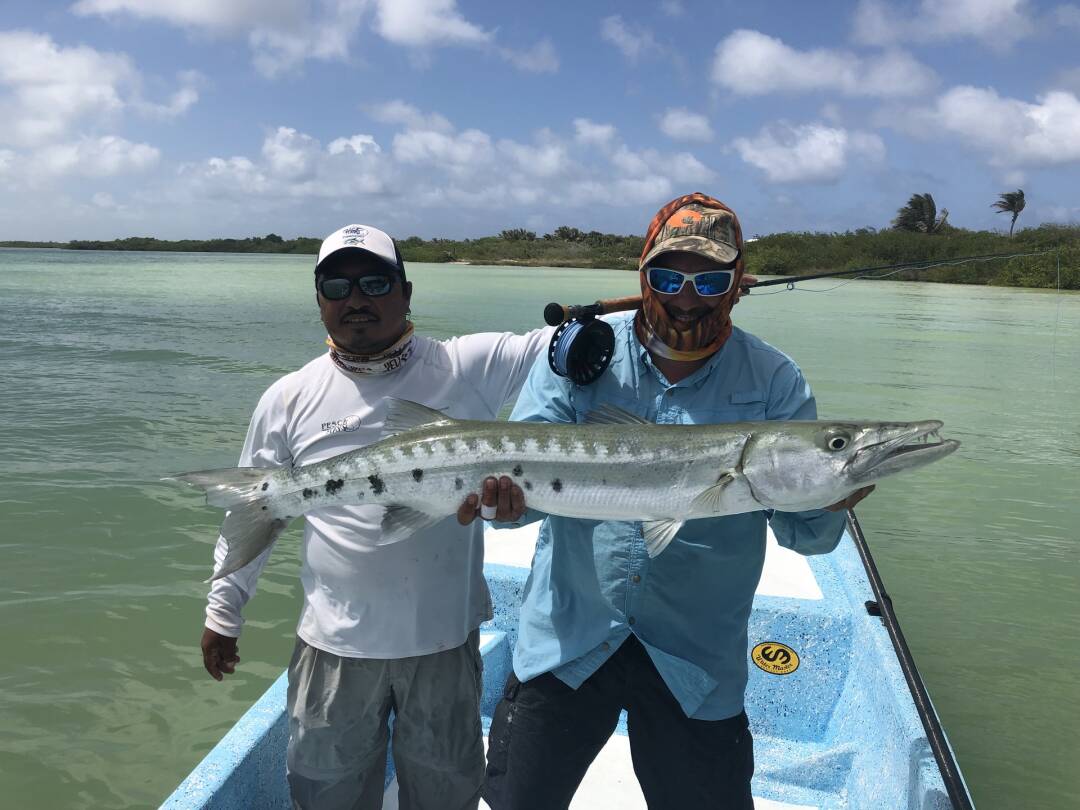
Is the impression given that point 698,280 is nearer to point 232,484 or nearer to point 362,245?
point 362,245

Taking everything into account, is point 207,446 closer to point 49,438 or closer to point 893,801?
point 49,438

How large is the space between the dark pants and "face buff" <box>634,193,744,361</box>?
1079 millimetres

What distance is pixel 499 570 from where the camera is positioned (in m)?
5.07

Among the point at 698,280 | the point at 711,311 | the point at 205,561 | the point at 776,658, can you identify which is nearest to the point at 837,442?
the point at 711,311

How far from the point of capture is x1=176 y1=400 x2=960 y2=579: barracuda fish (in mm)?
2586

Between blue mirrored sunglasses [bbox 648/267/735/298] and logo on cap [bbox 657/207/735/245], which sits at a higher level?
logo on cap [bbox 657/207/735/245]

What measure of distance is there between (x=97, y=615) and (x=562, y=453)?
613cm

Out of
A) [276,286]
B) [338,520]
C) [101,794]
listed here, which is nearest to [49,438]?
[101,794]

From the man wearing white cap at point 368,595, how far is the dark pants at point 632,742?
1.14 feet

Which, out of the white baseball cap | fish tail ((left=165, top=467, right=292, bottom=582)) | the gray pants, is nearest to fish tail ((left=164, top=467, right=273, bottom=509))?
fish tail ((left=165, top=467, right=292, bottom=582))

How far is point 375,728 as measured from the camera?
10.00ft

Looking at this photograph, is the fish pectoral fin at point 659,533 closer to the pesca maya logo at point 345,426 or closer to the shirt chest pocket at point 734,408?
the shirt chest pocket at point 734,408

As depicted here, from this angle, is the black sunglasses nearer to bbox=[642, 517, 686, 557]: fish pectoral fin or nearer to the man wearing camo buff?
the man wearing camo buff

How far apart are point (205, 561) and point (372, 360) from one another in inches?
241
